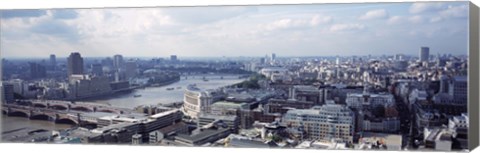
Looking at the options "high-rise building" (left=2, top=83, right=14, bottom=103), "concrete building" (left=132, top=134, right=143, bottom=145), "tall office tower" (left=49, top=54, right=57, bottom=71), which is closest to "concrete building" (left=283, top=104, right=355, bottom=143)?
"concrete building" (left=132, top=134, right=143, bottom=145)

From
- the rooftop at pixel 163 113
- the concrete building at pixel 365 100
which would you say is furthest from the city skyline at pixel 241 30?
the rooftop at pixel 163 113

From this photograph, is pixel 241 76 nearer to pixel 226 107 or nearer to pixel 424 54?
pixel 226 107

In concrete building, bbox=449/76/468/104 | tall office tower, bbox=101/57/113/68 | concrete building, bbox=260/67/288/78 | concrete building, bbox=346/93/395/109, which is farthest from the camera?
tall office tower, bbox=101/57/113/68

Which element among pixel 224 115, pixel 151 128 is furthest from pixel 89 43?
pixel 224 115

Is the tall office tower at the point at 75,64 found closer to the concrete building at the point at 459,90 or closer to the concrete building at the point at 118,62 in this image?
the concrete building at the point at 118,62

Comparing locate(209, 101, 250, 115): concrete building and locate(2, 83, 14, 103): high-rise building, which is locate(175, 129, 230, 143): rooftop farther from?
locate(2, 83, 14, 103): high-rise building

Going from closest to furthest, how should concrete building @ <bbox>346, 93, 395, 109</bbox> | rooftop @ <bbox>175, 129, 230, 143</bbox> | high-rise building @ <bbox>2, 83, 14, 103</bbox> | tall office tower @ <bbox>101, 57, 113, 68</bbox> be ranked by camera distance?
1. concrete building @ <bbox>346, 93, 395, 109</bbox>
2. rooftop @ <bbox>175, 129, 230, 143</bbox>
3. tall office tower @ <bbox>101, 57, 113, 68</bbox>
4. high-rise building @ <bbox>2, 83, 14, 103</bbox>
